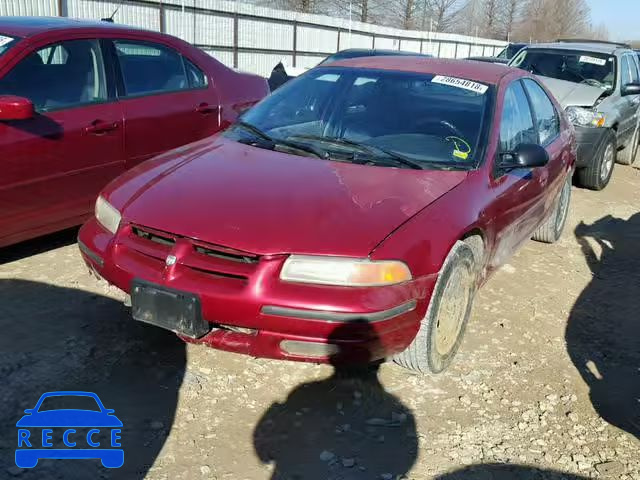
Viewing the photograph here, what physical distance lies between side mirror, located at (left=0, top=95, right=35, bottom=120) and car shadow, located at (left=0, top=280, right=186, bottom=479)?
1.05 m

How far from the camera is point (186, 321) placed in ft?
8.98

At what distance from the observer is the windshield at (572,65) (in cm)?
851

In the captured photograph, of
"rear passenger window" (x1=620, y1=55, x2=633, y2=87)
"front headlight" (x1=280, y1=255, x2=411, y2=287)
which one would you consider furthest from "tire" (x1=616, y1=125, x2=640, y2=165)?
"front headlight" (x1=280, y1=255, x2=411, y2=287)

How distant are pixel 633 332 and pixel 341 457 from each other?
7.90 feet

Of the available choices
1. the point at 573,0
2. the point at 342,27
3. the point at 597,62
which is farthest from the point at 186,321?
the point at 573,0

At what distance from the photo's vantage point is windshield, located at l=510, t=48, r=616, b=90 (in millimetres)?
8508

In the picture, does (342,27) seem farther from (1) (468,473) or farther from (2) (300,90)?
(1) (468,473)

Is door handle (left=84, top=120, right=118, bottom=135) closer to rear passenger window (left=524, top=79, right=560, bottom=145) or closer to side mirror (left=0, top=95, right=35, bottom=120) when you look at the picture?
side mirror (left=0, top=95, right=35, bottom=120)

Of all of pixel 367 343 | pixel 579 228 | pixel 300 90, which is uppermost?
pixel 300 90

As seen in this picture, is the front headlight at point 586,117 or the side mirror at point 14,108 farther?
the front headlight at point 586,117

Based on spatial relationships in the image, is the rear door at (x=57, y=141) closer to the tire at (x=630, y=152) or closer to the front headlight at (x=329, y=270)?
the front headlight at (x=329, y=270)

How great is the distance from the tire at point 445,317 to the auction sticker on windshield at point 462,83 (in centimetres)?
118

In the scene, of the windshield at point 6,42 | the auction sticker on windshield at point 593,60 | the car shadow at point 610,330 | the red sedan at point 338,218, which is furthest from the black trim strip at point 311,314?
the auction sticker on windshield at point 593,60

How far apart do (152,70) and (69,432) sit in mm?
3250
